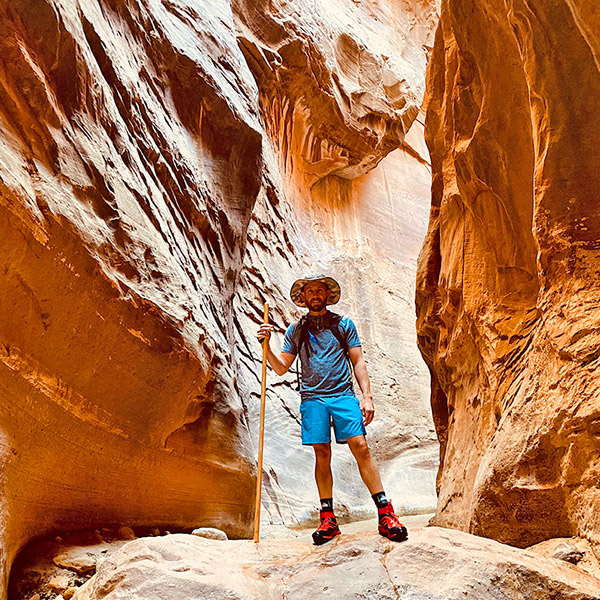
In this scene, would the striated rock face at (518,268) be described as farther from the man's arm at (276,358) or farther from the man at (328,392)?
the man's arm at (276,358)

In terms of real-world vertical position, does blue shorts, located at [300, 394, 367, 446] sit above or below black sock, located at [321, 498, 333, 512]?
above

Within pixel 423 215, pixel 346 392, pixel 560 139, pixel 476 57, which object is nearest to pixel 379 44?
pixel 423 215

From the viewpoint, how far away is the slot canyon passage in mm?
3074

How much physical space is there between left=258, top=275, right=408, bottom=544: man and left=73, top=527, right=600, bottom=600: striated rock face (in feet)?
0.97

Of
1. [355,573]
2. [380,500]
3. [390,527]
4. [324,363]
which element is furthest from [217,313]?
[355,573]

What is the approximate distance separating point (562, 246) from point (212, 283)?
4013mm

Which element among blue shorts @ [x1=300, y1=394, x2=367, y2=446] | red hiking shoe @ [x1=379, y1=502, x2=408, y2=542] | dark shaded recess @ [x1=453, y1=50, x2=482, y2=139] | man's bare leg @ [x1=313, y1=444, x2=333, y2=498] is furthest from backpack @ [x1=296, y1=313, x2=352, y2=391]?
dark shaded recess @ [x1=453, y1=50, x2=482, y2=139]

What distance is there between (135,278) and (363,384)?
211cm

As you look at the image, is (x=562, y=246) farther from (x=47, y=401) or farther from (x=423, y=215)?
(x=423, y=215)

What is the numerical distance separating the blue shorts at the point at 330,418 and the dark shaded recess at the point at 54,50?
2.95m

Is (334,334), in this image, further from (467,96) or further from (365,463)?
(467,96)

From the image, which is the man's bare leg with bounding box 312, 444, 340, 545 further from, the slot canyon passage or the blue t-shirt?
the blue t-shirt

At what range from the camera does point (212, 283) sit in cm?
661

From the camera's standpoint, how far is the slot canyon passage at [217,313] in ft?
10.1
